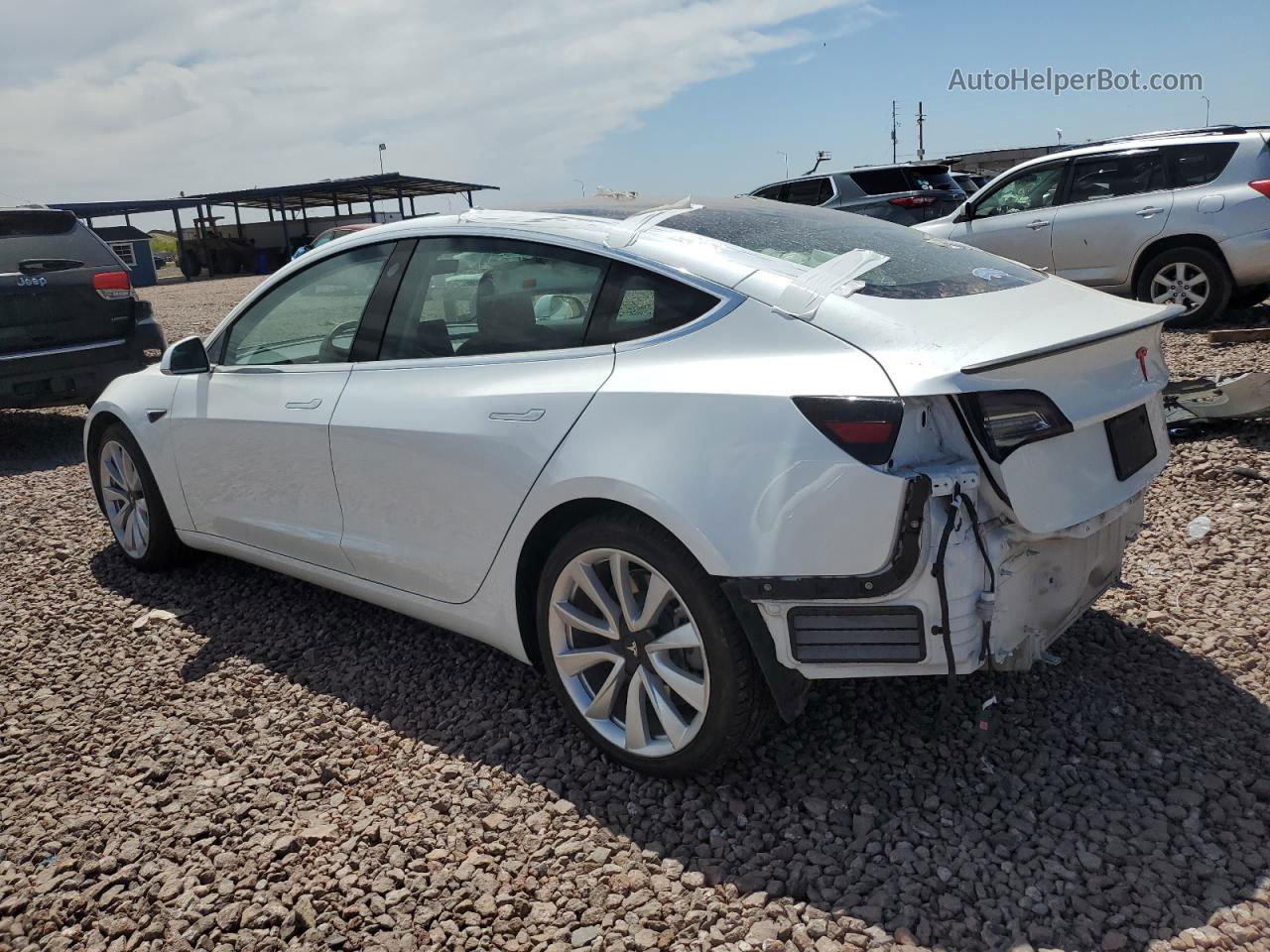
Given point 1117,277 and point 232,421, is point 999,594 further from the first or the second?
point 1117,277

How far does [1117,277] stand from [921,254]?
23.8ft

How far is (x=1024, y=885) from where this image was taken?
2.41 meters

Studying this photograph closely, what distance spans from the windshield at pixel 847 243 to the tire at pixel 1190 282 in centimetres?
651

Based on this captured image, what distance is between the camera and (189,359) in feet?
13.8

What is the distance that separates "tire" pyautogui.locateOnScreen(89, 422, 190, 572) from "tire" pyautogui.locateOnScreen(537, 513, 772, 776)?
8.27ft

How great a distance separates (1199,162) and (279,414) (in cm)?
839

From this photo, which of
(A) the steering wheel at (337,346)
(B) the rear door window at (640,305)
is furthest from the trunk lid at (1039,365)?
(A) the steering wheel at (337,346)

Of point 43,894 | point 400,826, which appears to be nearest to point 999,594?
point 400,826

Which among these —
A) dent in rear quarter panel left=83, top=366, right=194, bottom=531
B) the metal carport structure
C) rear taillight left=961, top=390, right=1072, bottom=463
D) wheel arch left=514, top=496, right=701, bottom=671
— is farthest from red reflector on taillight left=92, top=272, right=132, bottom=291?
the metal carport structure

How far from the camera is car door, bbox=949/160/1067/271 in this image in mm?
9930

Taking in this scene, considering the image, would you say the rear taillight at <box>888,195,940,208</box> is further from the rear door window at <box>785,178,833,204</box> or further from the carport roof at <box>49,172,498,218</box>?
the carport roof at <box>49,172,498,218</box>

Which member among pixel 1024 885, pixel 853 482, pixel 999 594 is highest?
pixel 853 482

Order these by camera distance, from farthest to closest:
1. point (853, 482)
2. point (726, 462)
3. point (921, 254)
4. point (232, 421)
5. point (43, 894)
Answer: point (232, 421) < point (921, 254) < point (43, 894) < point (726, 462) < point (853, 482)

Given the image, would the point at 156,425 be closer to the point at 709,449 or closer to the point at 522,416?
the point at 522,416
